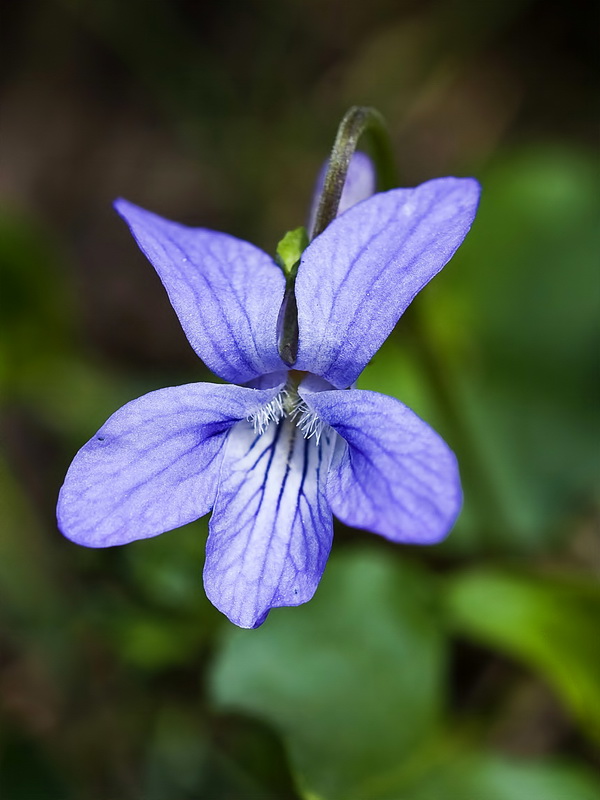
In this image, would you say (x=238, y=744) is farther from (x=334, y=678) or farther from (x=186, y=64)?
(x=186, y=64)

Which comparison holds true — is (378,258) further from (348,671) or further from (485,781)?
(485,781)

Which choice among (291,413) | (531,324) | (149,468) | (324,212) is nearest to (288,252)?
(324,212)

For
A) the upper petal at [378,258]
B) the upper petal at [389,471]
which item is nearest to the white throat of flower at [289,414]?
the upper petal at [389,471]

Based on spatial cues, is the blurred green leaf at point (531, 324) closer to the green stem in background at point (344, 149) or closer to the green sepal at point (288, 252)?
the green stem in background at point (344, 149)

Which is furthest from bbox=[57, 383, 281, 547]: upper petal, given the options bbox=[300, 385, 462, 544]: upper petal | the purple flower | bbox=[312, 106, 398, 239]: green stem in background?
bbox=[312, 106, 398, 239]: green stem in background

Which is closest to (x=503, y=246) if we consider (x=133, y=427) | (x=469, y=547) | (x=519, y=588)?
(x=469, y=547)

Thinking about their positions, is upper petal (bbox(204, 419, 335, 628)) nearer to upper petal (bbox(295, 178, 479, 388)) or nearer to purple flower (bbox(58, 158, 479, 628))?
purple flower (bbox(58, 158, 479, 628))

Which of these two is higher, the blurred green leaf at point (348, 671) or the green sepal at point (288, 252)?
the green sepal at point (288, 252)
